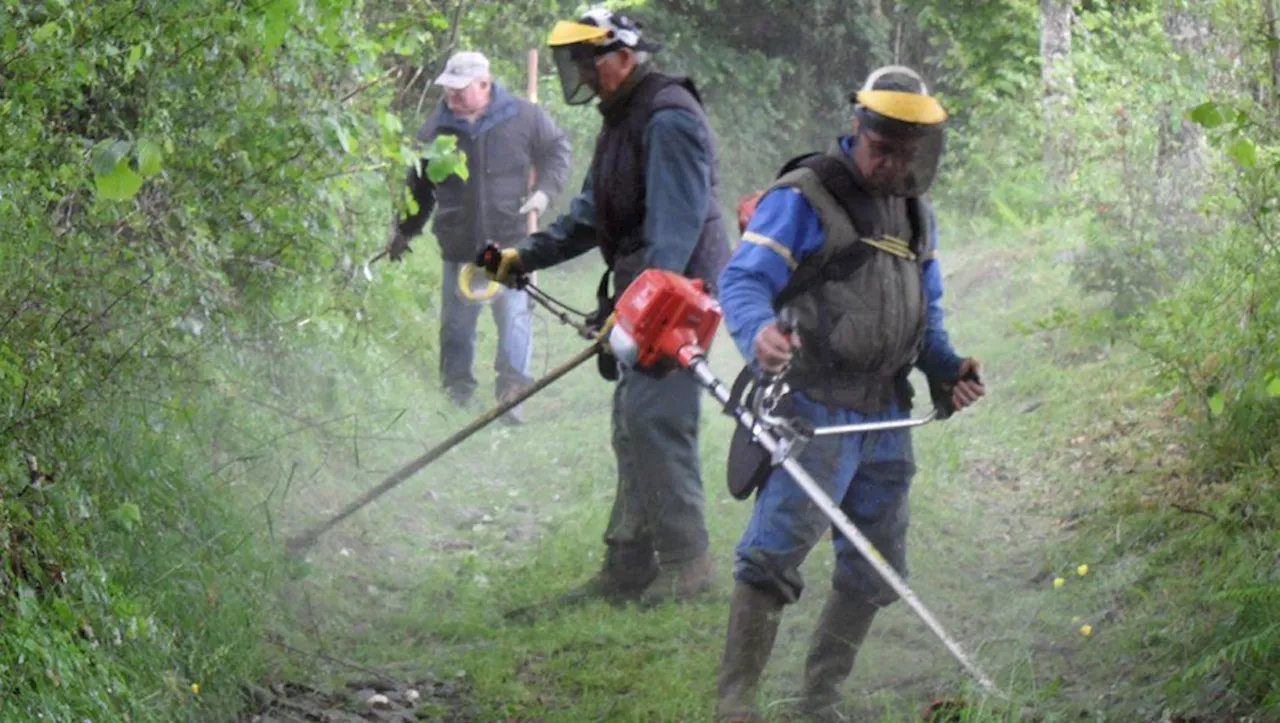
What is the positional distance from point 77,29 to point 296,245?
83.5 inches

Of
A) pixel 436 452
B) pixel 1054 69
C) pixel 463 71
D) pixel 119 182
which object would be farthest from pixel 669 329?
pixel 1054 69

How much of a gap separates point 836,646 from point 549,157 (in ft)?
21.1

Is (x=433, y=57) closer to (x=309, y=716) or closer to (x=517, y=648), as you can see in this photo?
(x=517, y=648)

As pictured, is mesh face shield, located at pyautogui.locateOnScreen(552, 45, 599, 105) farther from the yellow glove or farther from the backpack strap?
the backpack strap

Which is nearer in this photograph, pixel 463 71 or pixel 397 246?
pixel 397 246

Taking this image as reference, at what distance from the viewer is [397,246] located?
30.8ft

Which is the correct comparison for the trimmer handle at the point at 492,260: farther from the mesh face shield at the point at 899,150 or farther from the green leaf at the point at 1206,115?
the green leaf at the point at 1206,115

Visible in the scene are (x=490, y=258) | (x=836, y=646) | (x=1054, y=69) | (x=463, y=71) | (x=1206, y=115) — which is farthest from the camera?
(x=1054, y=69)

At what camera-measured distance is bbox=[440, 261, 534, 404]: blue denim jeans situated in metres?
11.4

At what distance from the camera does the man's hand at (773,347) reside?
4.95 m

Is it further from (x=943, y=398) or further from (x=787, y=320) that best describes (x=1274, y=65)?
(x=787, y=320)

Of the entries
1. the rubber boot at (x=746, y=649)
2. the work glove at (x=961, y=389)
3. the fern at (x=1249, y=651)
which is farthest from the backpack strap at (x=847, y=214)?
the fern at (x=1249, y=651)

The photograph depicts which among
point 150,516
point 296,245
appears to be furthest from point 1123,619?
point 296,245

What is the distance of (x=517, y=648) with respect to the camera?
6.48 meters
